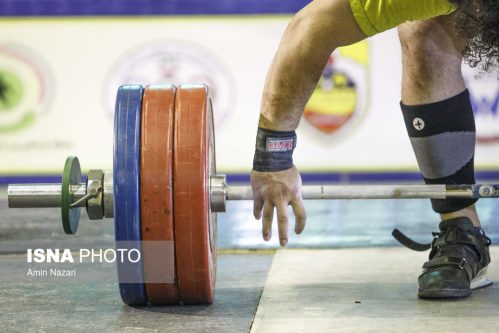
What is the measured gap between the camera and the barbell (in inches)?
66.1

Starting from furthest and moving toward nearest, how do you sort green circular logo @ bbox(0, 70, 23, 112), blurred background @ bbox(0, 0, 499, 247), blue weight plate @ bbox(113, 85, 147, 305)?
green circular logo @ bbox(0, 70, 23, 112), blurred background @ bbox(0, 0, 499, 247), blue weight plate @ bbox(113, 85, 147, 305)

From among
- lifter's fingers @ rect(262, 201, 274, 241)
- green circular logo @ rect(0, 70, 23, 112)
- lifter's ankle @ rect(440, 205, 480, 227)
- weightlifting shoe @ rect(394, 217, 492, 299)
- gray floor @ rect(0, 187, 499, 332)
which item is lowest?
gray floor @ rect(0, 187, 499, 332)

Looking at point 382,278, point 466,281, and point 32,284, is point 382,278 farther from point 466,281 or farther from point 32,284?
point 32,284

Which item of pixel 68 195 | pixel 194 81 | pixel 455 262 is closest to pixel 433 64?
pixel 455 262

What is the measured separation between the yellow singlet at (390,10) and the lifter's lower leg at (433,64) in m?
0.40

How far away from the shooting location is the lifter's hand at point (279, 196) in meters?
1.75

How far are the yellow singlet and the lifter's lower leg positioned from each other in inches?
15.6

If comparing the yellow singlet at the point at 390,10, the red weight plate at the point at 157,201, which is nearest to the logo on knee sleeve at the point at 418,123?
the yellow singlet at the point at 390,10

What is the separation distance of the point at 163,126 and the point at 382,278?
0.65 metres

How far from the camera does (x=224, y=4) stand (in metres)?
4.04

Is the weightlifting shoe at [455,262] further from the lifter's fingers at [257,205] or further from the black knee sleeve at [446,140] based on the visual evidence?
the lifter's fingers at [257,205]

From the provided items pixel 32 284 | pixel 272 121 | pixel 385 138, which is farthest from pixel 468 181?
pixel 385 138

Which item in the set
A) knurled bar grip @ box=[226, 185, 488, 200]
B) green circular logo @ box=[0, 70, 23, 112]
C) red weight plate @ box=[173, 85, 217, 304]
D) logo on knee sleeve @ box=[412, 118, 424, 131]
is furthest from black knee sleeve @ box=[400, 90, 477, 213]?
green circular logo @ box=[0, 70, 23, 112]

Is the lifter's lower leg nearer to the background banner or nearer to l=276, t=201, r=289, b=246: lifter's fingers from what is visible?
l=276, t=201, r=289, b=246: lifter's fingers
